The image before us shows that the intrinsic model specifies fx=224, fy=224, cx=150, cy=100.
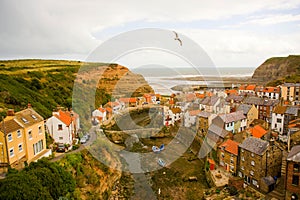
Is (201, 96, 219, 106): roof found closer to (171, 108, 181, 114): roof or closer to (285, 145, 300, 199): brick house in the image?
(171, 108, 181, 114): roof

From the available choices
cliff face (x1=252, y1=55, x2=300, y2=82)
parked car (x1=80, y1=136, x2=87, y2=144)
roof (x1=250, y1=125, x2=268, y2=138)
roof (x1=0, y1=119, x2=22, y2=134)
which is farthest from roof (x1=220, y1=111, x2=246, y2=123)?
cliff face (x1=252, y1=55, x2=300, y2=82)

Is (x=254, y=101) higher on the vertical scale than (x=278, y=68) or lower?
lower

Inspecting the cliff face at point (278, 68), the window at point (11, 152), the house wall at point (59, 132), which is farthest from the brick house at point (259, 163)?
the cliff face at point (278, 68)

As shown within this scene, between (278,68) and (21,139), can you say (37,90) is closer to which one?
(21,139)

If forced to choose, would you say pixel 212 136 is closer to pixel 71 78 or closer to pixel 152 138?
pixel 152 138

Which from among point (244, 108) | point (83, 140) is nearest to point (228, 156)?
point (244, 108)

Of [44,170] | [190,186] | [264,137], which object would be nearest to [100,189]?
[44,170]

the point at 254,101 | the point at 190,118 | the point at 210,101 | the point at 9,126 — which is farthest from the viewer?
the point at 210,101

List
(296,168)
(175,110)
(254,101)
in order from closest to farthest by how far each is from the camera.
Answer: (296,168) < (254,101) < (175,110)
